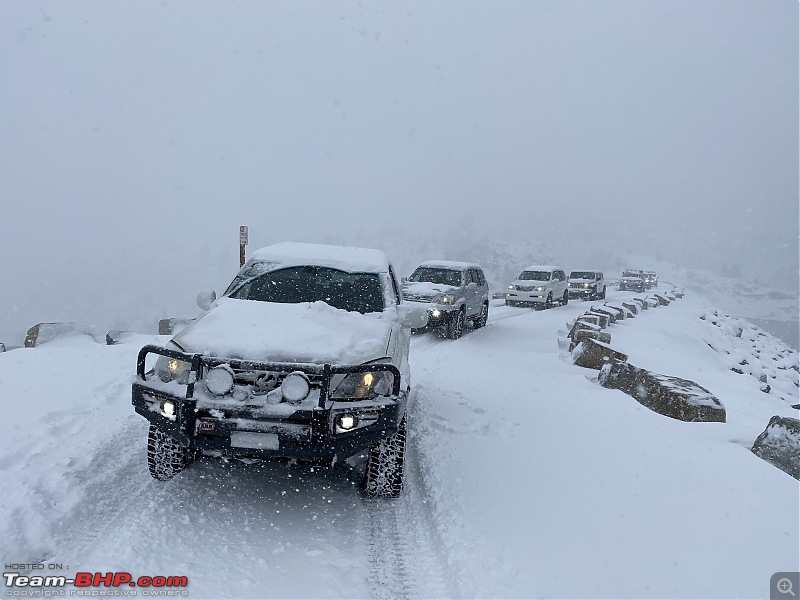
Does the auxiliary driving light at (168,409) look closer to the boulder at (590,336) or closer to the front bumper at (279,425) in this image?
A: the front bumper at (279,425)

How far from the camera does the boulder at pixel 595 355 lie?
26.8 feet

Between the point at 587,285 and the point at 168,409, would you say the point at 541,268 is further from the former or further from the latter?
the point at 168,409

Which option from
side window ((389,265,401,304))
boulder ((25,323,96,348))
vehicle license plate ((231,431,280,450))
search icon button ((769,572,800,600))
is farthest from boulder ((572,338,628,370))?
boulder ((25,323,96,348))

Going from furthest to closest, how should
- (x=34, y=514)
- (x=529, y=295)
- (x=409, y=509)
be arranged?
(x=529, y=295), (x=409, y=509), (x=34, y=514)

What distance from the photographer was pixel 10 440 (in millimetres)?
4312

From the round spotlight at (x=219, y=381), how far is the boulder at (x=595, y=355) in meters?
6.57

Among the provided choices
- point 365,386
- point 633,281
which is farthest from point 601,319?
point 633,281

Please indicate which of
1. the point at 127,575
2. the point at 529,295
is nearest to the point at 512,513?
the point at 127,575

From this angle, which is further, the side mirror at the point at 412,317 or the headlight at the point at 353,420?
the side mirror at the point at 412,317

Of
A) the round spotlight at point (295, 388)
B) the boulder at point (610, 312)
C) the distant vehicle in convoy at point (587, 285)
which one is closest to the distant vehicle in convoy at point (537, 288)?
the boulder at point (610, 312)

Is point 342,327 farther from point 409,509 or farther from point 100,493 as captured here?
point 100,493

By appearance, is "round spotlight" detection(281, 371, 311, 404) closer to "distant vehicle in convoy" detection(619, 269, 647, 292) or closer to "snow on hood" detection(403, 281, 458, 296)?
"snow on hood" detection(403, 281, 458, 296)

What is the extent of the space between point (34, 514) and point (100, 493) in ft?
1.49

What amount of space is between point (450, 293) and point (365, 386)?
824 centimetres
